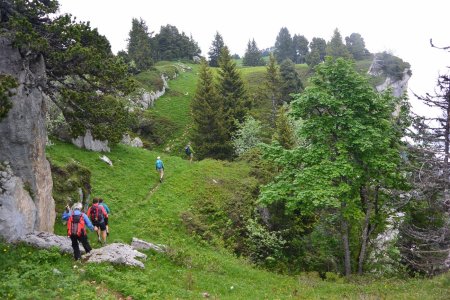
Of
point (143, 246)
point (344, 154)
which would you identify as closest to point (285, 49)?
point (344, 154)

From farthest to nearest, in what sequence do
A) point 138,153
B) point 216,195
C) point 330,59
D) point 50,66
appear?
point 138,153 < point 216,195 < point 330,59 < point 50,66

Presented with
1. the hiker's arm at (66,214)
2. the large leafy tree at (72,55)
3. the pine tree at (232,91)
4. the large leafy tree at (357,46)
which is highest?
the large leafy tree at (357,46)

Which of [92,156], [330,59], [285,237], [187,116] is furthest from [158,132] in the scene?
[330,59]

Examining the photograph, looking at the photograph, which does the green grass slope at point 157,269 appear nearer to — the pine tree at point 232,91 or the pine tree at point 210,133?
the pine tree at point 210,133

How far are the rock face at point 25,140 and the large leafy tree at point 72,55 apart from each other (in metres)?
0.50

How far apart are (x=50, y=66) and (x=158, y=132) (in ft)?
130

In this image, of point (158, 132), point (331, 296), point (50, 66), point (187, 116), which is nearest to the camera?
point (331, 296)

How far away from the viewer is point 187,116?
6588cm

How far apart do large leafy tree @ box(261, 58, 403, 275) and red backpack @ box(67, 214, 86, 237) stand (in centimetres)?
978

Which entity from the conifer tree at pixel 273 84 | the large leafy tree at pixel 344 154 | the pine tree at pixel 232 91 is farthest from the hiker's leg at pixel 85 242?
the conifer tree at pixel 273 84

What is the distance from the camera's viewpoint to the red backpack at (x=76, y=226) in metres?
15.0

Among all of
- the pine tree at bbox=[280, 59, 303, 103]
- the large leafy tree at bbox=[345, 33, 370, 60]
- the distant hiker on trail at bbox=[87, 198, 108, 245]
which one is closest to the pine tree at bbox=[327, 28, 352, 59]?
the large leafy tree at bbox=[345, 33, 370, 60]

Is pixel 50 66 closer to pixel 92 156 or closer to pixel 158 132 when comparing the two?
pixel 92 156

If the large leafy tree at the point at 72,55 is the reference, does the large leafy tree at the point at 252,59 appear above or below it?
above
